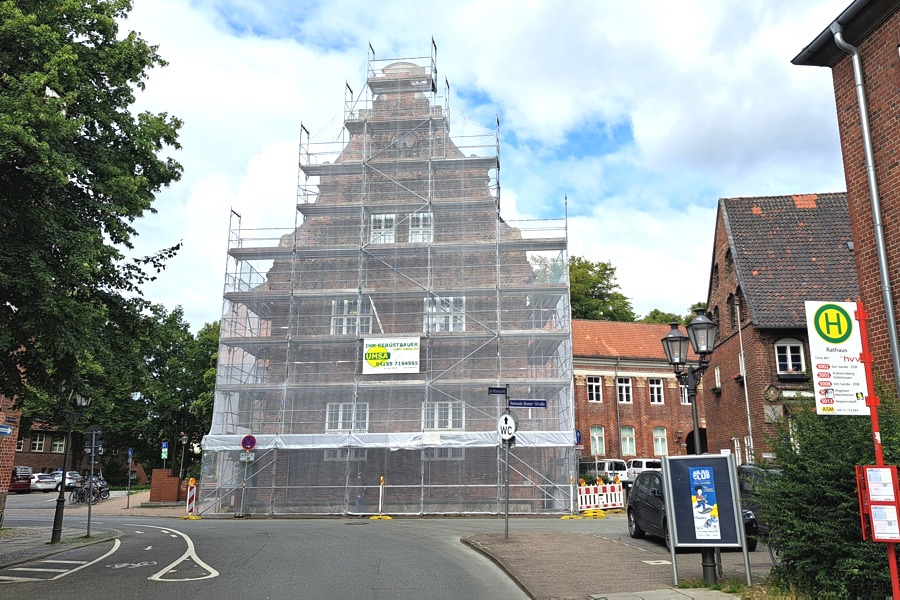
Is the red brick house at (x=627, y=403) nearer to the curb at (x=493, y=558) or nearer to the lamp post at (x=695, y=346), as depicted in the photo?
the curb at (x=493, y=558)

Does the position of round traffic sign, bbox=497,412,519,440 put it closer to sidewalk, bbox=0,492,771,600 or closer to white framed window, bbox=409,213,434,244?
sidewalk, bbox=0,492,771,600

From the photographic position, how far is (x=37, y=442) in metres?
63.8

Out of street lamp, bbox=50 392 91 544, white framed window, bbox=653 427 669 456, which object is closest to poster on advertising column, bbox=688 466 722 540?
street lamp, bbox=50 392 91 544

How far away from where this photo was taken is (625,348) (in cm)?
4700

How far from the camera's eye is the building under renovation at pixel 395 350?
26297 mm

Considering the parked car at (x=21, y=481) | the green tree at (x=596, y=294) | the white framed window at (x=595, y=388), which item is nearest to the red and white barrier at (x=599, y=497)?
the white framed window at (x=595, y=388)

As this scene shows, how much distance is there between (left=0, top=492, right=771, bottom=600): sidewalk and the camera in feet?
31.0

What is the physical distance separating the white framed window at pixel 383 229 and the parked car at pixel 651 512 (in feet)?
54.9

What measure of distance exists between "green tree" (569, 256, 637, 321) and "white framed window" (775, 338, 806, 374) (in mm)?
27841

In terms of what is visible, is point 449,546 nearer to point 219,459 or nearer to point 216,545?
point 216,545

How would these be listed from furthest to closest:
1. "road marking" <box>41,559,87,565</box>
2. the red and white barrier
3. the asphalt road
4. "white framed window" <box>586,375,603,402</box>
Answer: "white framed window" <box>586,375,603,402</box>, the red and white barrier, "road marking" <box>41,559,87,565</box>, the asphalt road

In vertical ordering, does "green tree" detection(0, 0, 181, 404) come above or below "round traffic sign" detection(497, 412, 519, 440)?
above

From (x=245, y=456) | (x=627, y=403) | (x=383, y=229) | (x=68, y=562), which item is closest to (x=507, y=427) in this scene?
(x=68, y=562)

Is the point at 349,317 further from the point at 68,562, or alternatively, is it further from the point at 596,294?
the point at 596,294
